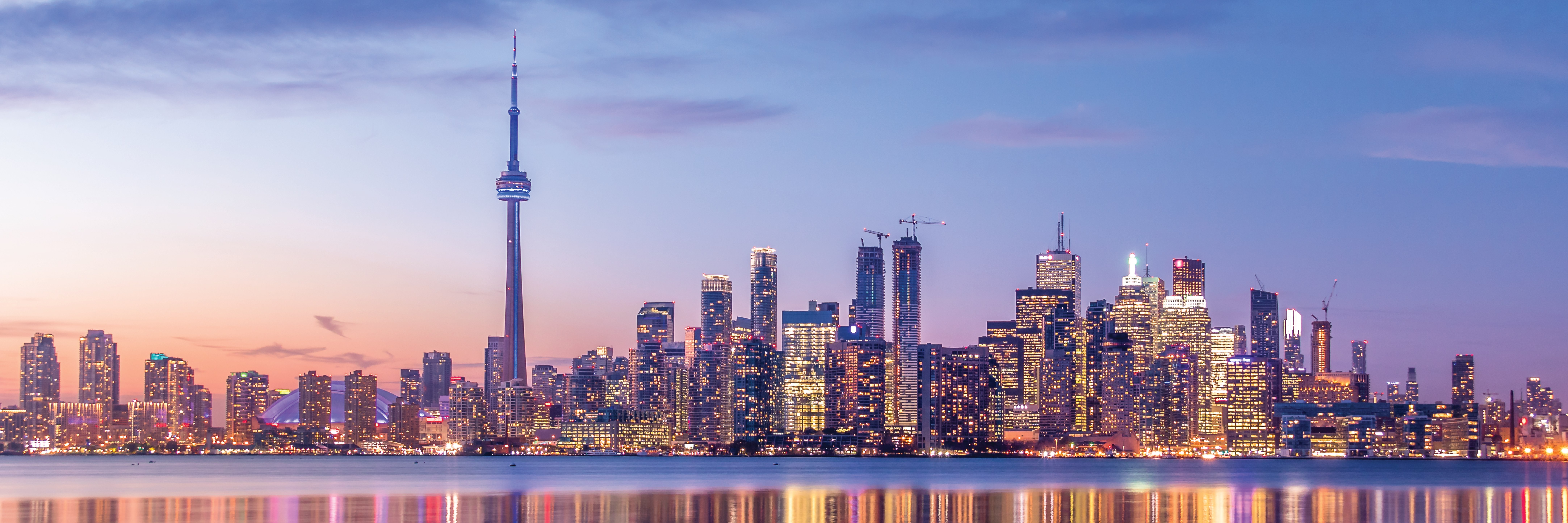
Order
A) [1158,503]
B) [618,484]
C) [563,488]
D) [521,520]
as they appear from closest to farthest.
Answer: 1. [521,520]
2. [1158,503]
3. [563,488]
4. [618,484]

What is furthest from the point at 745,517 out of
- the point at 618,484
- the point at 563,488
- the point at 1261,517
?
the point at 618,484

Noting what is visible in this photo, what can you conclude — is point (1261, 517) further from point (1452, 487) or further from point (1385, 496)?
point (1452, 487)

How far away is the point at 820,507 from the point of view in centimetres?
11250

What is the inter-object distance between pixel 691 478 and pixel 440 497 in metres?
62.7

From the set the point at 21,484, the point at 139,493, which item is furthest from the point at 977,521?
the point at 21,484

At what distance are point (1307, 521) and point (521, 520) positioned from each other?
46.4 meters

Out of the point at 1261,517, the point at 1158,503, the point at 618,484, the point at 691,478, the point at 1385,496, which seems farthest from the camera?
the point at 691,478

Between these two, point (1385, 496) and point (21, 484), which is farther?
point (21, 484)

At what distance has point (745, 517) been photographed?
→ 3962 inches

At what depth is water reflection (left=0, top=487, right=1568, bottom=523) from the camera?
10012 centimetres

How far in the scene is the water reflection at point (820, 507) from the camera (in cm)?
10012

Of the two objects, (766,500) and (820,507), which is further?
(766,500)

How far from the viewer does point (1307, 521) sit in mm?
100500

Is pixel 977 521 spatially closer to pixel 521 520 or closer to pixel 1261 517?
pixel 1261 517
